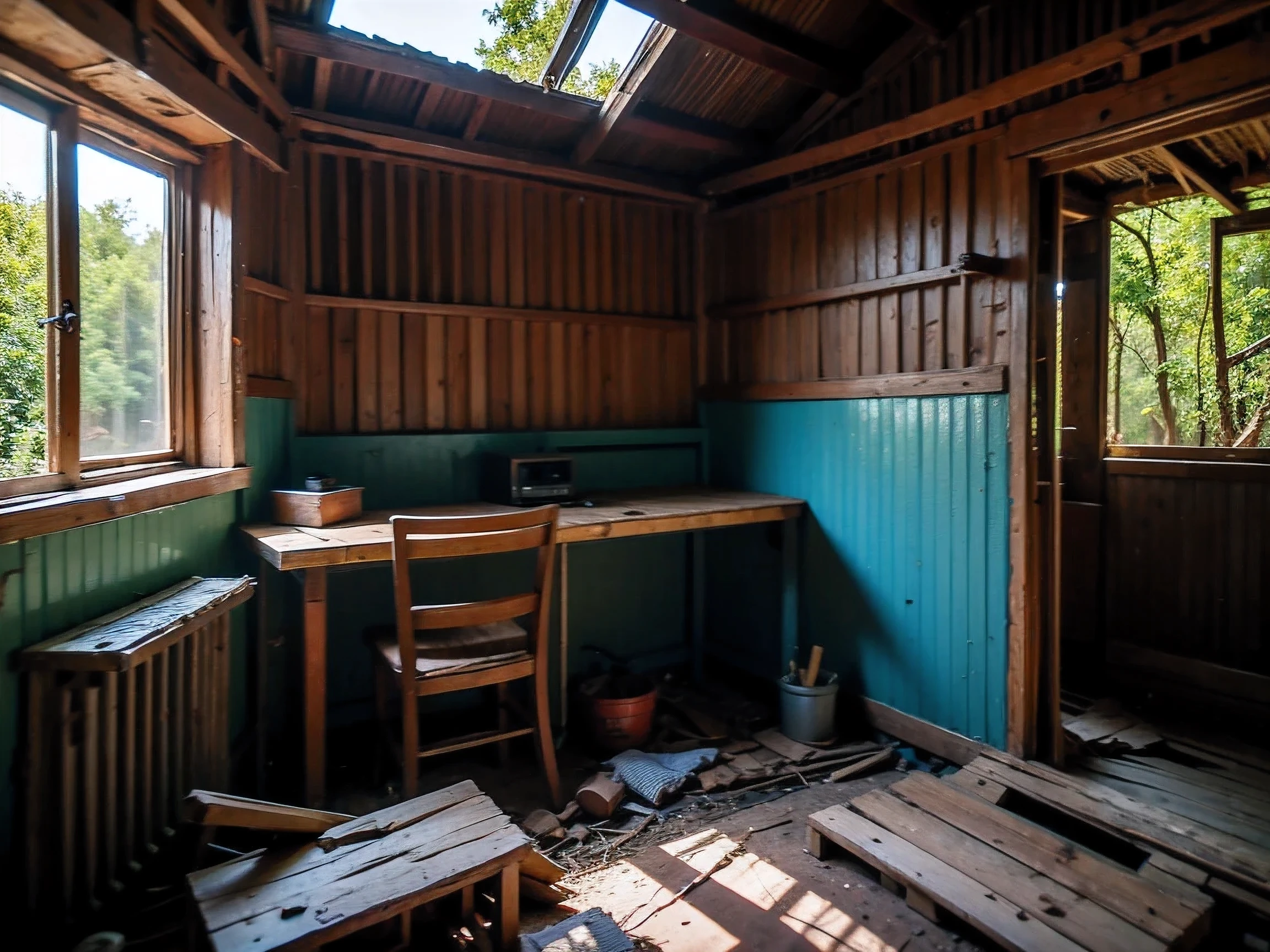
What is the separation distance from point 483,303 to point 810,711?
9.13ft

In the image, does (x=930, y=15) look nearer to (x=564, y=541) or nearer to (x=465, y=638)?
(x=564, y=541)

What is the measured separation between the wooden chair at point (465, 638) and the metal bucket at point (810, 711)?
4.26 feet

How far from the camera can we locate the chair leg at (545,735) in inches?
123

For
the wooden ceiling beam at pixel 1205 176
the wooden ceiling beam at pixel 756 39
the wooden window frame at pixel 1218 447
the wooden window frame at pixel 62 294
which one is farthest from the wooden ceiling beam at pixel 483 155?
the wooden window frame at pixel 1218 447

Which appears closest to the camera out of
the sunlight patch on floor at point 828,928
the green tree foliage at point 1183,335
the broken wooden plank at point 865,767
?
the sunlight patch on floor at point 828,928

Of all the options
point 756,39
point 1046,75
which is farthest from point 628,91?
point 1046,75

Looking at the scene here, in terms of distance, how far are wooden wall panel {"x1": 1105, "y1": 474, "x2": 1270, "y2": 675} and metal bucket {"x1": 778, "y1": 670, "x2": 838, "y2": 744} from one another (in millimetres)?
1962

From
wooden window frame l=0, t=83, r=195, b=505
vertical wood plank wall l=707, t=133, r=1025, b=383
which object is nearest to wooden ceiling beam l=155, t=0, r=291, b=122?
wooden window frame l=0, t=83, r=195, b=505

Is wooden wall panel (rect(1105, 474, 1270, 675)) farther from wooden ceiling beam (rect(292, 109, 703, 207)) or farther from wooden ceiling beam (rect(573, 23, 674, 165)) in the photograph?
wooden ceiling beam (rect(573, 23, 674, 165))

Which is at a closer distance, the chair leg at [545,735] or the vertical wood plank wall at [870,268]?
the chair leg at [545,735]

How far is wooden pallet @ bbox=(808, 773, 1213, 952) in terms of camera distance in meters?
2.17

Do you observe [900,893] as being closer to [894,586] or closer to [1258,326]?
[894,586]

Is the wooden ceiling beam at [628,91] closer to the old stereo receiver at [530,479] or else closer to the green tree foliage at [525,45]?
the old stereo receiver at [530,479]

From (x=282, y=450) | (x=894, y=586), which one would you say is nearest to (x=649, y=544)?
(x=894, y=586)
